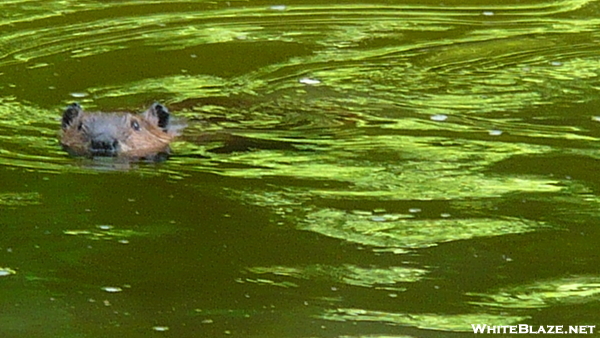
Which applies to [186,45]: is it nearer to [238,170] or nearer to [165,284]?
[238,170]

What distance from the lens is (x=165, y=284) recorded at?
6648 mm

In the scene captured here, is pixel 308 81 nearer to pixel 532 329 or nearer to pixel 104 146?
pixel 104 146

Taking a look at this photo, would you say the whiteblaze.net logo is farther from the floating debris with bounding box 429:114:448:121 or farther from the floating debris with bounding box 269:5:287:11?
the floating debris with bounding box 269:5:287:11

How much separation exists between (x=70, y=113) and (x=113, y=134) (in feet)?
1.34

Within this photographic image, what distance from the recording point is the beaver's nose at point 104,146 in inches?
357

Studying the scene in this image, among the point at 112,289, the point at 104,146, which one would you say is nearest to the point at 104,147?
the point at 104,146

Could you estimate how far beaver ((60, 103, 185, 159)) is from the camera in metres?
9.09

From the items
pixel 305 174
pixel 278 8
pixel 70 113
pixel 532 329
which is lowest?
pixel 532 329

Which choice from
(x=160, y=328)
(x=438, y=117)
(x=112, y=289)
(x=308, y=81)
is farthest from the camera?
(x=308, y=81)

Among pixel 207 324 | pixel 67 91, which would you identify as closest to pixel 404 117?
pixel 67 91

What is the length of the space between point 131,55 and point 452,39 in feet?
9.83

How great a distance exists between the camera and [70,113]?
9305mm

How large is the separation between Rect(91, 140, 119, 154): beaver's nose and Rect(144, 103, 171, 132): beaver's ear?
1.75 ft

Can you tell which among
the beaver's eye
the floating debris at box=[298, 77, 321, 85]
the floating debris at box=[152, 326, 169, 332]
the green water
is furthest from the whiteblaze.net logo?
the floating debris at box=[298, 77, 321, 85]
